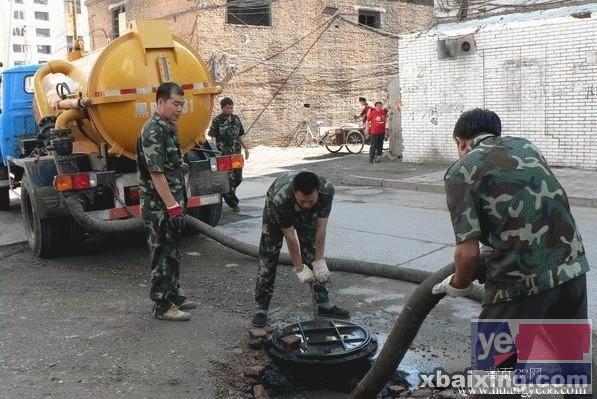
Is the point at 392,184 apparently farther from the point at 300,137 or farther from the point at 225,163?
the point at 300,137

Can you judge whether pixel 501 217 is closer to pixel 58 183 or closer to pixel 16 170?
pixel 58 183

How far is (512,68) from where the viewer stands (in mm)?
12453

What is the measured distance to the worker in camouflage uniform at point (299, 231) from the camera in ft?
13.1

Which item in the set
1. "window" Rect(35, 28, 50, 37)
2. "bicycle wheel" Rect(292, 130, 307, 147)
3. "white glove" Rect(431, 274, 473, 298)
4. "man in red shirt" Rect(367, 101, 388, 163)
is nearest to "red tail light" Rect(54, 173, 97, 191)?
"white glove" Rect(431, 274, 473, 298)

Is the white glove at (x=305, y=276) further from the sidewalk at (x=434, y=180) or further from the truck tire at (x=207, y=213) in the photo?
the sidewalk at (x=434, y=180)

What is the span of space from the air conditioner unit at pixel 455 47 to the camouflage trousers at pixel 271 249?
9745mm

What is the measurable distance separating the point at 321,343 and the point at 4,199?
27.6ft

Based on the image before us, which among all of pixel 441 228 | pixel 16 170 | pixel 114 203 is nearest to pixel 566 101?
pixel 441 228

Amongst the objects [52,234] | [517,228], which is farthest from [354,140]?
[517,228]

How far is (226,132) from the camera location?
9.36 metres

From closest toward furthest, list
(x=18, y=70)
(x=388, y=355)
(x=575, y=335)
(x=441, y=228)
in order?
(x=575, y=335)
(x=388, y=355)
(x=441, y=228)
(x=18, y=70)

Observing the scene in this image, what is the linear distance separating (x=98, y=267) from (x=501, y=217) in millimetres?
5135

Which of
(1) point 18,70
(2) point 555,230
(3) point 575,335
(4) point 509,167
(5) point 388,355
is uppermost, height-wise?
(1) point 18,70

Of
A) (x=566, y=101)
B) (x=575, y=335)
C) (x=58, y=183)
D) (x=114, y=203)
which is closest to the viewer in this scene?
(x=575, y=335)
